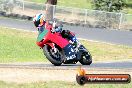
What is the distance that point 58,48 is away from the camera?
41.5ft

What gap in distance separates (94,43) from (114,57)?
17.6 ft

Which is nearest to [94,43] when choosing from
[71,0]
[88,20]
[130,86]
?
[88,20]

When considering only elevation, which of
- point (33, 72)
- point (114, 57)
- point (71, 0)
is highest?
point (33, 72)

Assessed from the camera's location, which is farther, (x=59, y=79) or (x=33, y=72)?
(x=33, y=72)

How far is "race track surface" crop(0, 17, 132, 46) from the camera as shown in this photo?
1293 inches

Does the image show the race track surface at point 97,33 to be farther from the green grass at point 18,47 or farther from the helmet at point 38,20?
the helmet at point 38,20

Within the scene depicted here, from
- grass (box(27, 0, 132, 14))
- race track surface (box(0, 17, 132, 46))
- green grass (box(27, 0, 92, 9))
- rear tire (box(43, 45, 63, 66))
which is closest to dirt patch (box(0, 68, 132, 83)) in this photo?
rear tire (box(43, 45, 63, 66))

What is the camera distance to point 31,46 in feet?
86.8

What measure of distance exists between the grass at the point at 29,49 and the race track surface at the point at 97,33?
2.86 meters

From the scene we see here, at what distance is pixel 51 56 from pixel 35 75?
678 mm

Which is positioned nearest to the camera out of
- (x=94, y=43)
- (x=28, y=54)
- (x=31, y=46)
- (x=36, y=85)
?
(x=36, y=85)

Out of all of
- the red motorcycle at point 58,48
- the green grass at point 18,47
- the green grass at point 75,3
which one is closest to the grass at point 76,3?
the green grass at point 75,3

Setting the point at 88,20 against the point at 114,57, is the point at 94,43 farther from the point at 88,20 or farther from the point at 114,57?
the point at 88,20

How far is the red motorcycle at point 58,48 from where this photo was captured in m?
12.3
